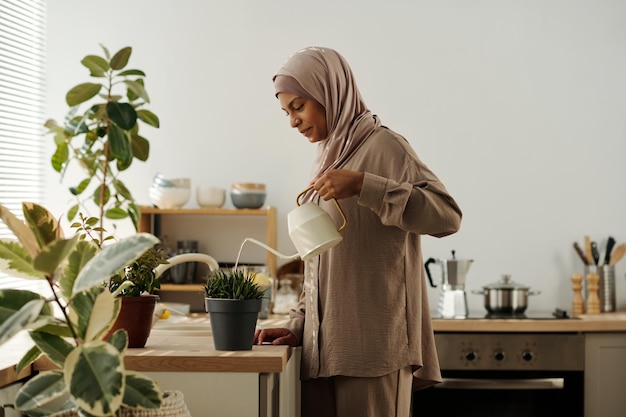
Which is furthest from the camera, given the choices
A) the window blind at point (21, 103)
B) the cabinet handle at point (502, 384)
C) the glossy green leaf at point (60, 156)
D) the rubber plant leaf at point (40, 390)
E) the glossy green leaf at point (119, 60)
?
the window blind at point (21, 103)

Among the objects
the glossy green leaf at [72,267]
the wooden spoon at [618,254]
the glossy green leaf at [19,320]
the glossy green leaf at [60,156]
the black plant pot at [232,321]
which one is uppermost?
the glossy green leaf at [60,156]

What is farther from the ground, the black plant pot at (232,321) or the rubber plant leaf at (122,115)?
the rubber plant leaf at (122,115)

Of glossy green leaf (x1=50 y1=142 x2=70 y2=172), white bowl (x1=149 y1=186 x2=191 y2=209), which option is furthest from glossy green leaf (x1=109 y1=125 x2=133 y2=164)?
white bowl (x1=149 y1=186 x2=191 y2=209)

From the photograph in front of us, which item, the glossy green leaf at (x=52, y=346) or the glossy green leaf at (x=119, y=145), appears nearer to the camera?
the glossy green leaf at (x=52, y=346)

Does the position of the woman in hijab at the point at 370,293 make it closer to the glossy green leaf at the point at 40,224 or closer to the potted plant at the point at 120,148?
the potted plant at the point at 120,148

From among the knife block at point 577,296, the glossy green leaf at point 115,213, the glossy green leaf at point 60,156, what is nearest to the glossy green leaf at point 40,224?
the glossy green leaf at point 60,156

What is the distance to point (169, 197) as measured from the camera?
358 cm

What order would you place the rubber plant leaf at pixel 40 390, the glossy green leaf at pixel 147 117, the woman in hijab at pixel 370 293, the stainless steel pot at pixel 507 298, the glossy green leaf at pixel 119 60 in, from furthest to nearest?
the stainless steel pot at pixel 507 298 < the glossy green leaf at pixel 147 117 < the glossy green leaf at pixel 119 60 < the woman in hijab at pixel 370 293 < the rubber plant leaf at pixel 40 390

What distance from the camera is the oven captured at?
3.17 meters

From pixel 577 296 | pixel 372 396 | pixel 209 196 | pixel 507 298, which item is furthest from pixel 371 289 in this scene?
pixel 577 296

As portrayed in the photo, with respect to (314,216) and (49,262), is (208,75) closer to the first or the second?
(314,216)

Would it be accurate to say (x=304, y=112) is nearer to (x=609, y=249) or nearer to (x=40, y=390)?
(x=40, y=390)

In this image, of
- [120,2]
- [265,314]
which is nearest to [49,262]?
[265,314]

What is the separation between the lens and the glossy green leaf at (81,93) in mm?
2250
